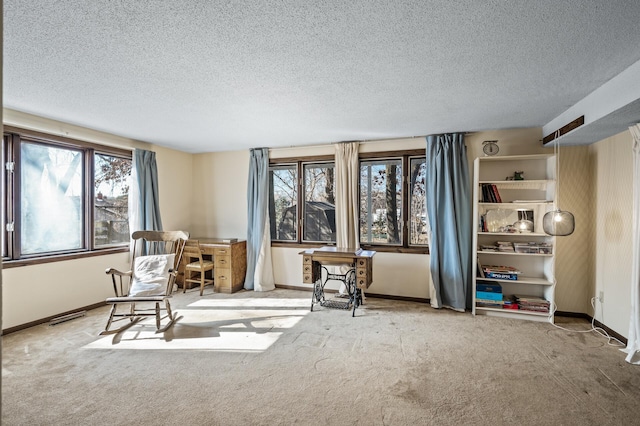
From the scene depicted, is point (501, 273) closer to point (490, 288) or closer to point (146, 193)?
point (490, 288)

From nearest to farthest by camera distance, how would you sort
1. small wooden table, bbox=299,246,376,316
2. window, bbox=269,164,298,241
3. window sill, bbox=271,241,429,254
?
1. small wooden table, bbox=299,246,376,316
2. window sill, bbox=271,241,429,254
3. window, bbox=269,164,298,241

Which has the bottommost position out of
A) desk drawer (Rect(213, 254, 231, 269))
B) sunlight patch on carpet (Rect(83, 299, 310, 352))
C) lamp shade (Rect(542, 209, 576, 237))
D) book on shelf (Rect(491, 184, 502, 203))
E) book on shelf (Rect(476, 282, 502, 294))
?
sunlight patch on carpet (Rect(83, 299, 310, 352))

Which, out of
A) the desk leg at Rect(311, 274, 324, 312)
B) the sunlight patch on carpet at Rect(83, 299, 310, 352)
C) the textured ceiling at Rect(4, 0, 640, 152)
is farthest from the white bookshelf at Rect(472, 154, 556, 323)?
the sunlight patch on carpet at Rect(83, 299, 310, 352)

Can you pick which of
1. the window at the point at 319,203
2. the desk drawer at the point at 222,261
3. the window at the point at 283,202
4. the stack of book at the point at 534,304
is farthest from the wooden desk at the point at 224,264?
the stack of book at the point at 534,304

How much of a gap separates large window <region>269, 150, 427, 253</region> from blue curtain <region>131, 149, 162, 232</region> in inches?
68.9

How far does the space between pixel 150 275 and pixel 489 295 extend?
13.3 feet

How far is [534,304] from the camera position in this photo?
386cm

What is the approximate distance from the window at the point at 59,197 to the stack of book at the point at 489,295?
16.0ft

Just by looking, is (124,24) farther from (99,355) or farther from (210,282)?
(210,282)

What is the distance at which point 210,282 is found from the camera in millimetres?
5297

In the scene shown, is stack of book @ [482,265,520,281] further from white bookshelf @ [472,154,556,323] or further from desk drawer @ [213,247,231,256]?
desk drawer @ [213,247,231,256]

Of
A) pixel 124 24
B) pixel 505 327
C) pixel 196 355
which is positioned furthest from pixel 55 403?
pixel 505 327

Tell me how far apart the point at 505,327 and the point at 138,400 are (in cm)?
359

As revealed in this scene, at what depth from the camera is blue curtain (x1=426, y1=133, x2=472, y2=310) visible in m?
4.25
